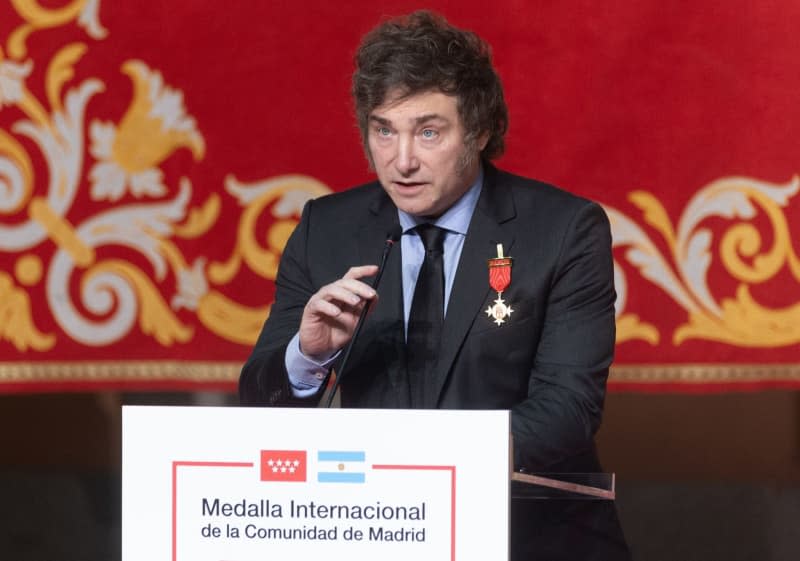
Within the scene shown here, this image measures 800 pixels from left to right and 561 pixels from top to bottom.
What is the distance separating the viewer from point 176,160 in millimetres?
3025

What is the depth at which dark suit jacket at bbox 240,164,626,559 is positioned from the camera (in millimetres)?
1913

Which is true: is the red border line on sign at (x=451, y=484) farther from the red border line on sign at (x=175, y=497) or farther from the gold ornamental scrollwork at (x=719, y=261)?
the gold ornamental scrollwork at (x=719, y=261)

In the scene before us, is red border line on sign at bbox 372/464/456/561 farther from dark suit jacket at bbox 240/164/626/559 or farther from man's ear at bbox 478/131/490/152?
man's ear at bbox 478/131/490/152

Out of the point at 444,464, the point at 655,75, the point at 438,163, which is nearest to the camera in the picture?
the point at 444,464

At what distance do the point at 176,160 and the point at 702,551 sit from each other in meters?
1.57

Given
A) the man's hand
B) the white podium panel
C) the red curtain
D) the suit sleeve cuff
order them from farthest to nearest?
the red curtain < the suit sleeve cuff < the man's hand < the white podium panel

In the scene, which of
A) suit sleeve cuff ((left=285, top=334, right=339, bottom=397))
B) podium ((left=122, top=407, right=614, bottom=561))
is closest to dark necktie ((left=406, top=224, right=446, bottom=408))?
suit sleeve cuff ((left=285, top=334, right=339, bottom=397))

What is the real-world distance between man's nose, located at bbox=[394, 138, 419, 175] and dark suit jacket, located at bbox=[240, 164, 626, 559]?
164 millimetres

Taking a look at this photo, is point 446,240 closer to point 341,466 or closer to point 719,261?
point 341,466

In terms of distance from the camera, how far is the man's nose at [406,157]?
6.29 ft

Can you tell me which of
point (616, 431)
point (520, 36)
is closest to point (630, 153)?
point (520, 36)

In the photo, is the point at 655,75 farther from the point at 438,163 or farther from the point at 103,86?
the point at 103,86

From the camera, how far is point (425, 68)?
6.40 feet

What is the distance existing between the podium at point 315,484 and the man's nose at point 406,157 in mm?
615
